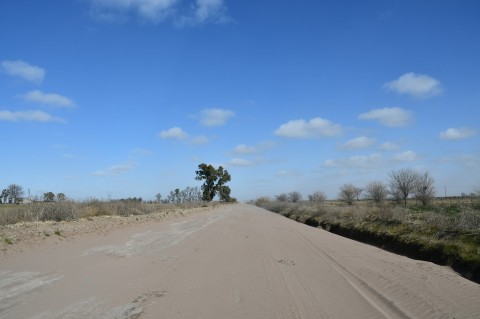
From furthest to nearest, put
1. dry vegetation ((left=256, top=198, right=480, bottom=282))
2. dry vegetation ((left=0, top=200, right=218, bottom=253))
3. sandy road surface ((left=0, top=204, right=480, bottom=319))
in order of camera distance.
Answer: dry vegetation ((left=0, top=200, right=218, bottom=253))
dry vegetation ((left=256, top=198, right=480, bottom=282))
sandy road surface ((left=0, top=204, right=480, bottom=319))

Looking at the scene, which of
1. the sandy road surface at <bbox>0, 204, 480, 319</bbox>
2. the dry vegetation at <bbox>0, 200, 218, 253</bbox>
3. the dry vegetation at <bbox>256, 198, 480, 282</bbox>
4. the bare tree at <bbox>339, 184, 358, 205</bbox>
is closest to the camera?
the sandy road surface at <bbox>0, 204, 480, 319</bbox>

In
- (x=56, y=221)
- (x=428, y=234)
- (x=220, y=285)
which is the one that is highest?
(x=56, y=221)

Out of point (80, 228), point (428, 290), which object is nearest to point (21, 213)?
point (80, 228)

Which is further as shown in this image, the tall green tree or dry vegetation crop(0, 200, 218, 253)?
the tall green tree

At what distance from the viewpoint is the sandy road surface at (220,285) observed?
6.89 meters

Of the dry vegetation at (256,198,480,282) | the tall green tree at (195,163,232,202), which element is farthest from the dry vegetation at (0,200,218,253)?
the tall green tree at (195,163,232,202)

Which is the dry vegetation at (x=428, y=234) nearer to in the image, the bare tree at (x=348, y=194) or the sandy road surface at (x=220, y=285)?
the sandy road surface at (x=220, y=285)

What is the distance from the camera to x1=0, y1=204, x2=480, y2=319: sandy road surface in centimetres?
689

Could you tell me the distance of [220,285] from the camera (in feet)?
29.2

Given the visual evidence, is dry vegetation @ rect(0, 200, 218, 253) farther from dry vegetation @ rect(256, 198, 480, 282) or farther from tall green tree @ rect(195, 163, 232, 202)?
tall green tree @ rect(195, 163, 232, 202)

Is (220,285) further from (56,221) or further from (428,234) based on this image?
(56,221)

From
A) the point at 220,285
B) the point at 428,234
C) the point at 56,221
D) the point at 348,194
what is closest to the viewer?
the point at 220,285

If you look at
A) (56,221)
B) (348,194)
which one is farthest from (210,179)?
(56,221)

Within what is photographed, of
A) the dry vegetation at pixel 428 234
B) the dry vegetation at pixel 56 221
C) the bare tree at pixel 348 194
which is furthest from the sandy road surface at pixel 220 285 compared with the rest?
the bare tree at pixel 348 194
